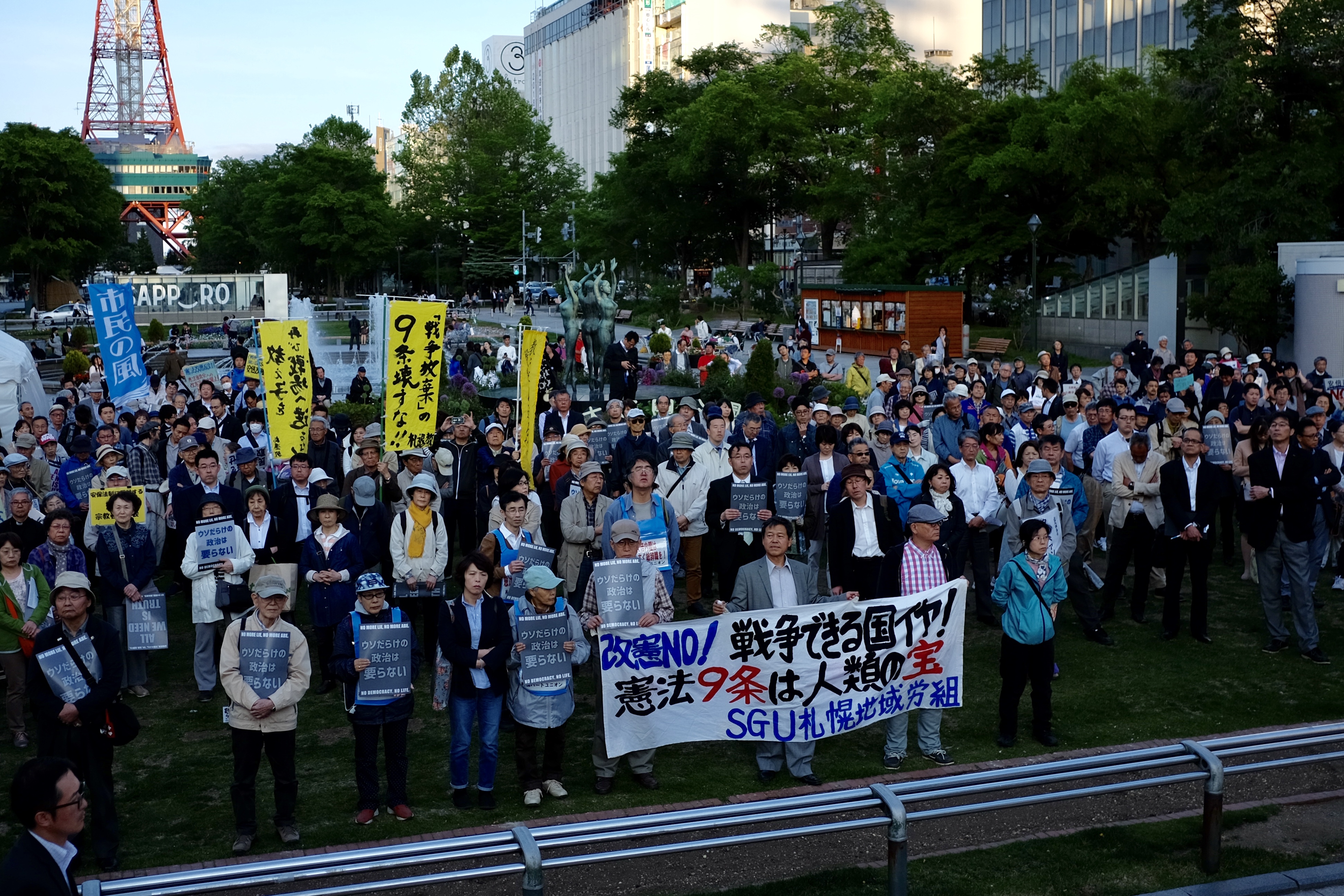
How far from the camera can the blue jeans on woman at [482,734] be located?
8.02 meters

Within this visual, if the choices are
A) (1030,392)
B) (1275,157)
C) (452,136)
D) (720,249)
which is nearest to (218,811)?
(1030,392)

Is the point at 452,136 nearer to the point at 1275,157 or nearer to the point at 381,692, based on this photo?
the point at 1275,157

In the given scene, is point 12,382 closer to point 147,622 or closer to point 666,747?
point 147,622

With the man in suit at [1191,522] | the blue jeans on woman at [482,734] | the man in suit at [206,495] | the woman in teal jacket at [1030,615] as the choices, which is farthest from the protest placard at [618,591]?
the man in suit at [1191,522]

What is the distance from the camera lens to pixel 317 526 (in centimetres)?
1082

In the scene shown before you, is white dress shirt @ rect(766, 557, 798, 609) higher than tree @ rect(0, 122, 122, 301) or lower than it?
lower

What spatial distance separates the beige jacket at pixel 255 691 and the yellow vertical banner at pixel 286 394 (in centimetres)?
601

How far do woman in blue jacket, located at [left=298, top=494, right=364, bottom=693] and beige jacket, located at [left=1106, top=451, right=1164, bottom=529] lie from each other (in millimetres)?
6981

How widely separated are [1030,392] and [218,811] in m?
12.8

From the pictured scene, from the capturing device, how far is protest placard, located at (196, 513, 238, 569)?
9938mm

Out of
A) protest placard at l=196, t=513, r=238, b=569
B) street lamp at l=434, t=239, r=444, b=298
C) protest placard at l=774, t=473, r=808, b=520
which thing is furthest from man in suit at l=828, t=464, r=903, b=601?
street lamp at l=434, t=239, r=444, b=298

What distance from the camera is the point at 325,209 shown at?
79.2 m

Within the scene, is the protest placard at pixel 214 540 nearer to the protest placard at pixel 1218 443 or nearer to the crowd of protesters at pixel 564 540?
the crowd of protesters at pixel 564 540

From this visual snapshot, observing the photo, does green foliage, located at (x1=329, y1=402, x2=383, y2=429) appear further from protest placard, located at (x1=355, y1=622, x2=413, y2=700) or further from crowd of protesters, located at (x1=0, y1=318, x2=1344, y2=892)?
protest placard, located at (x1=355, y1=622, x2=413, y2=700)
